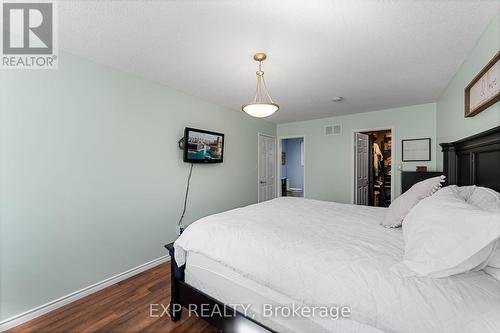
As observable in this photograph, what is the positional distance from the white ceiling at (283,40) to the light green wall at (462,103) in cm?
8

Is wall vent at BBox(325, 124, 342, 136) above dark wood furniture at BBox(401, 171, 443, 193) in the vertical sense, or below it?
above

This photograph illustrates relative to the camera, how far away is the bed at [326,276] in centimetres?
92

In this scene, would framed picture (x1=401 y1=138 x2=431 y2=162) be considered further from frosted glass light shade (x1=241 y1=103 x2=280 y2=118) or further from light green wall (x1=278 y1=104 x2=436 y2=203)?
frosted glass light shade (x1=241 y1=103 x2=280 y2=118)

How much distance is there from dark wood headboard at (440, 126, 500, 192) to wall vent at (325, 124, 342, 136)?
2.30 meters

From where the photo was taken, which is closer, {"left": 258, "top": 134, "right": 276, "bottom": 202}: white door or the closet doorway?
the closet doorway

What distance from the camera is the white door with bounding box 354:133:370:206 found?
436 cm

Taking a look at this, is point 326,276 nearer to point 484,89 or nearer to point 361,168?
point 484,89

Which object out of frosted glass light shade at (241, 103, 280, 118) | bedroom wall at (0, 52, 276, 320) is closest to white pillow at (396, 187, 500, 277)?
frosted glass light shade at (241, 103, 280, 118)

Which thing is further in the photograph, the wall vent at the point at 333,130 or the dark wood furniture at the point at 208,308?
the wall vent at the point at 333,130

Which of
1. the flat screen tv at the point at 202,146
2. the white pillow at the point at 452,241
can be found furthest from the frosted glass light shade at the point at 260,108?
the white pillow at the point at 452,241

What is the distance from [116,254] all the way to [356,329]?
2.47 meters

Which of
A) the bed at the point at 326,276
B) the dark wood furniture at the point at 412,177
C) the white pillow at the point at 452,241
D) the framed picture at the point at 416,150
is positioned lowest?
the bed at the point at 326,276

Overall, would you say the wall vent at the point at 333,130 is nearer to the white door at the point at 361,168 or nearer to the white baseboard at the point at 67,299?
the white door at the point at 361,168

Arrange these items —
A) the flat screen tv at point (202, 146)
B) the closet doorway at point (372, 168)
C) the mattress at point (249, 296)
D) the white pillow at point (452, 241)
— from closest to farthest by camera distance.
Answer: the white pillow at point (452, 241), the mattress at point (249, 296), the flat screen tv at point (202, 146), the closet doorway at point (372, 168)
